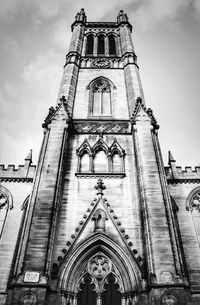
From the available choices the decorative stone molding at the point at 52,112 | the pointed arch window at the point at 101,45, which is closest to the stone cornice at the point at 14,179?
the decorative stone molding at the point at 52,112

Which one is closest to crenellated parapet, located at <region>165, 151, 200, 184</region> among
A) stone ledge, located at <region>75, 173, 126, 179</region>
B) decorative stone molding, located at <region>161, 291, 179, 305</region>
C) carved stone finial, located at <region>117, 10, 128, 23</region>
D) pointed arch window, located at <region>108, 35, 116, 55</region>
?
stone ledge, located at <region>75, 173, 126, 179</region>

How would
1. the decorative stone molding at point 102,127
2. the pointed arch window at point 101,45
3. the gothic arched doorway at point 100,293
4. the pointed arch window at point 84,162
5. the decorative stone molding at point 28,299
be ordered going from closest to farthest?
the decorative stone molding at point 28,299 < the gothic arched doorway at point 100,293 < the pointed arch window at point 84,162 < the decorative stone molding at point 102,127 < the pointed arch window at point 101,45

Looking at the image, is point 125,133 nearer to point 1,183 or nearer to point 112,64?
point 1,183

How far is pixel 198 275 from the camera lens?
37.4 feet

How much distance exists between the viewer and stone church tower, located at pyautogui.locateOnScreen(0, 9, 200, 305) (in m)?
9.52

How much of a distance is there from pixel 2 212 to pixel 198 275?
948 centimetres

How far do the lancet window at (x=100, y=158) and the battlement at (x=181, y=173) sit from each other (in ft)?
10.4

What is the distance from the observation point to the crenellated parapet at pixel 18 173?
1510 cm

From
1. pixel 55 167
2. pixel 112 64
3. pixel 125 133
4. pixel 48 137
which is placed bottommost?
pixel 55 167

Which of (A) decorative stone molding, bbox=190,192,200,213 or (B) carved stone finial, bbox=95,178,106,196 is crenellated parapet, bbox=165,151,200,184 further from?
(B) carved stone finial, bbox=95,178,106,196

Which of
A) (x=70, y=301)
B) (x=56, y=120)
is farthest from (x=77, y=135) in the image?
(x=70, y=301)

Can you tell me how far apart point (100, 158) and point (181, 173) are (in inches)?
194

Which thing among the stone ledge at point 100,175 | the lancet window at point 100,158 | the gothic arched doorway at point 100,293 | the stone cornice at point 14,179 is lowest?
the gothic arched doorway at point 100,293

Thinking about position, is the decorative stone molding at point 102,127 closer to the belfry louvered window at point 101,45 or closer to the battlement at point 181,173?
the battlement at point 181,173
